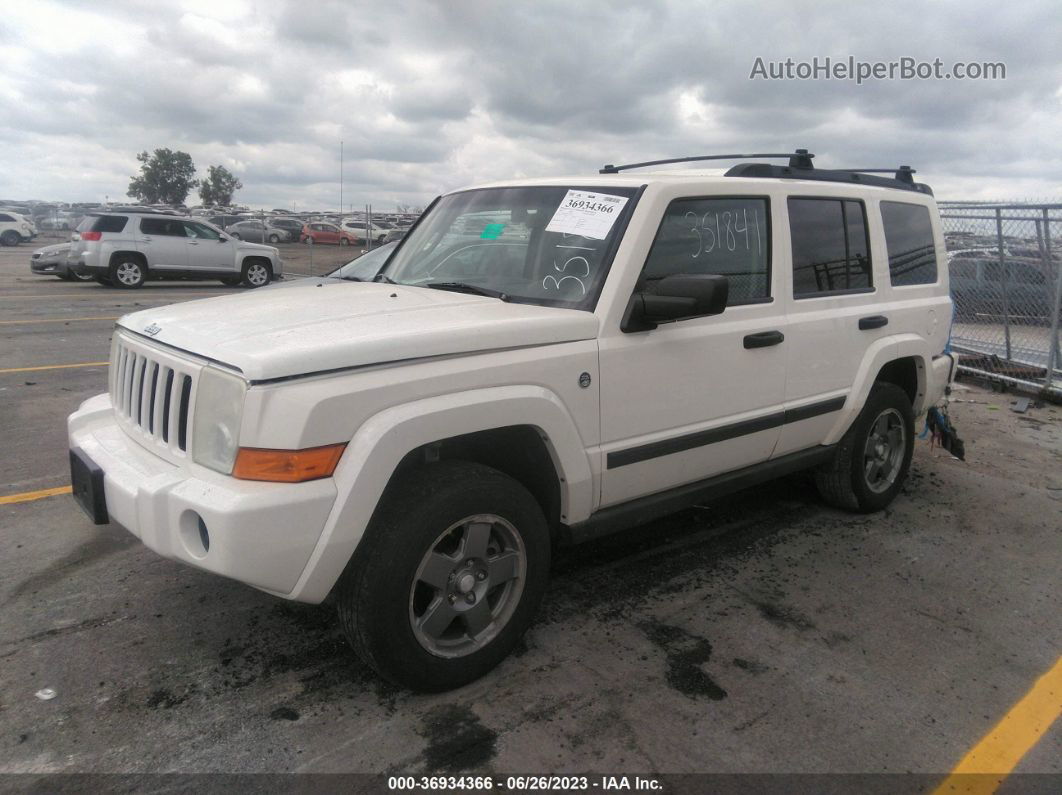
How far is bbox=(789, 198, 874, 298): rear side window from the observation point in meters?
3.91

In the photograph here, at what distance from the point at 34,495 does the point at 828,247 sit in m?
4.66

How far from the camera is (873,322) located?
429 cm

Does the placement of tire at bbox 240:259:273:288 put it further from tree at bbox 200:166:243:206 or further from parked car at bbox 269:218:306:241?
tree at bbox 200:166:243:206

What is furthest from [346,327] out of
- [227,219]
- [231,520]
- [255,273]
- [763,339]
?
[227,219]

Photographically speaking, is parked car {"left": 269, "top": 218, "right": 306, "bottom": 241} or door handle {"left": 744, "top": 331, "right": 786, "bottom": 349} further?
parked car {"left": 269, "top": 218, "right": 306, "bottom": 241}

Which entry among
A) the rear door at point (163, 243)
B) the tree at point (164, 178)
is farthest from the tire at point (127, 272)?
the tree at point (164, 178)

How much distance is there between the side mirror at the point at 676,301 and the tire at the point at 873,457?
1.89 metres

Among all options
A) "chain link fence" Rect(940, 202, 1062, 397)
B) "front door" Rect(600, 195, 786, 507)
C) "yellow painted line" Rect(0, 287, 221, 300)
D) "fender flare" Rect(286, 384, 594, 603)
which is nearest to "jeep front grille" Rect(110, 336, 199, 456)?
"fender flare" Rect(286, 384, 594, 603)

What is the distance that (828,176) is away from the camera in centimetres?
430

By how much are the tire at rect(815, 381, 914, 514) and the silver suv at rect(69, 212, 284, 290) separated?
16.2m

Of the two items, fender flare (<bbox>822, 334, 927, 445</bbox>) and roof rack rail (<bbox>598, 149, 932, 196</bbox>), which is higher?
roof rack rail (<bbox>598, 149, 932, 196</bbox>)

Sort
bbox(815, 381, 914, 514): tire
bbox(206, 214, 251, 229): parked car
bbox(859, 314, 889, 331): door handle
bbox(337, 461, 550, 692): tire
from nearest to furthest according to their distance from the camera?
bbox(337, 461, 550, 692): tire < bbox(859, 314, 889, 331): door handle < bbox(815, 381, 914, 514): tire < bbox(206, 214, 251, 229): parked car

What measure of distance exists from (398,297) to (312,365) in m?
1.02

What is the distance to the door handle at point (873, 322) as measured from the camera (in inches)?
166
